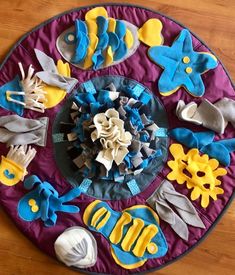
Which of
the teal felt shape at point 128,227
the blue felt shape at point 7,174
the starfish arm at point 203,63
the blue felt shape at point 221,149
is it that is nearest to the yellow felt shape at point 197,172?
the blue felt shape at point 221,149

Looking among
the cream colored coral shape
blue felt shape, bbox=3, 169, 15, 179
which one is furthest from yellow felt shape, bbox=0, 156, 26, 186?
the cream colored coral shape

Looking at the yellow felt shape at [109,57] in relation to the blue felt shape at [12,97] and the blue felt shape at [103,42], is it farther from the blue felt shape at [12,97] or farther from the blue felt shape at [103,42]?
the blue felt shape at [12,97]

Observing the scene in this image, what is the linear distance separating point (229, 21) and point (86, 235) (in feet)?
2.48

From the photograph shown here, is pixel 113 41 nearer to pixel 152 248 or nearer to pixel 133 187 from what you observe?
pixel 133 187

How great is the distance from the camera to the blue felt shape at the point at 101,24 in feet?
3.85

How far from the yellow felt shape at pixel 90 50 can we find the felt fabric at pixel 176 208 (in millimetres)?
395

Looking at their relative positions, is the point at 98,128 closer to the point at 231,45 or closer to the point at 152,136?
the point at 152,136

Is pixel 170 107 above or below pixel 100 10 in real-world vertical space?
below

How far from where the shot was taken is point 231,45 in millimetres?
1250

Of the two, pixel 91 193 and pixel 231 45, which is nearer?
pixel 91 193

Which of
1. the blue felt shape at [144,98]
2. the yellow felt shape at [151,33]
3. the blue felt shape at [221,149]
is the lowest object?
the blue felt shape at [221,149]

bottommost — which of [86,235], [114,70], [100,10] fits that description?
[86,235]

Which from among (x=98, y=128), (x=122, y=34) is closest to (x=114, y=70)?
(x=122, y=34)

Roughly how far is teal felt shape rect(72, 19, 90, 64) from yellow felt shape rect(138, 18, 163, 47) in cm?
16
